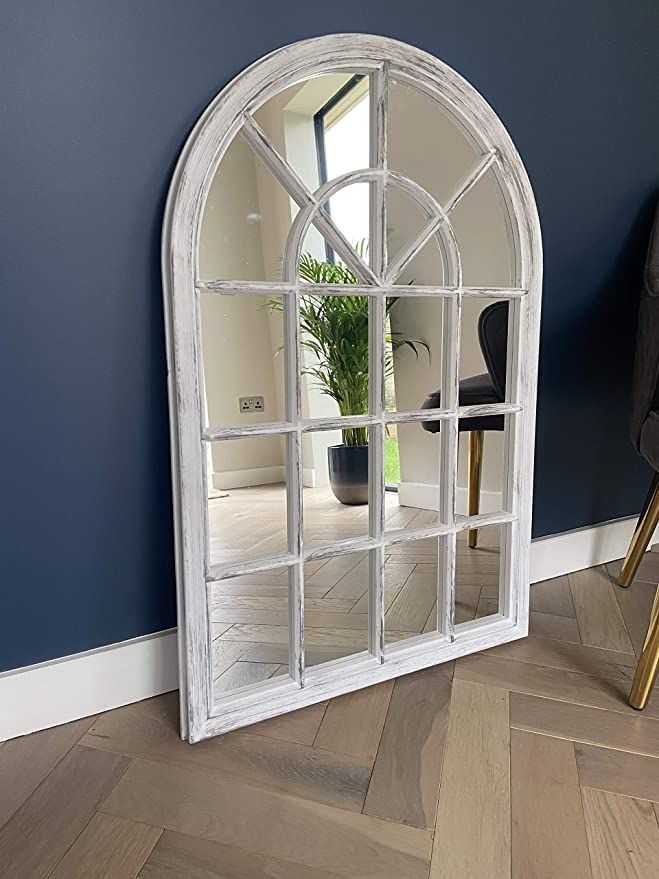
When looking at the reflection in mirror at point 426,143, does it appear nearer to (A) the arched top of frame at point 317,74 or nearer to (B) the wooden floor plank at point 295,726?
(A) the arched top of frame at point 317,74

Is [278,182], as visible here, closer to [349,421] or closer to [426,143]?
[426,143]

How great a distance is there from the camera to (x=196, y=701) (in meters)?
1.25

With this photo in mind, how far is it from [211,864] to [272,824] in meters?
0.11

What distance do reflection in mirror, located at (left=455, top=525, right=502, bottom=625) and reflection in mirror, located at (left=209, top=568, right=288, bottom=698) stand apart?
0.45 m

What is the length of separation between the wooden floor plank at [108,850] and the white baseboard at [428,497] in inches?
31.0

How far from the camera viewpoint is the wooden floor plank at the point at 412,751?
3.51ft

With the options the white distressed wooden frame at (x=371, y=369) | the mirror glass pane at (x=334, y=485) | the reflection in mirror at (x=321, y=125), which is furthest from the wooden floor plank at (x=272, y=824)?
the reflection in mirror at (x=321, y=125)

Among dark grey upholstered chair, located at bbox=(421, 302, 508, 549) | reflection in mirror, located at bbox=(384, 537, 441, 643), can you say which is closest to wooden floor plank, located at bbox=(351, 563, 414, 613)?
reflection in mirror, located at bbox=(384, 537, 441, 643)

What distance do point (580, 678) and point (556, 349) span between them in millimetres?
856

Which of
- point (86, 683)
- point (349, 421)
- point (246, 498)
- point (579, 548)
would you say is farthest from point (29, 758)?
point (579, 548)

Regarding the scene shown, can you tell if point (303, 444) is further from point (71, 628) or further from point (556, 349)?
point (556, 349)

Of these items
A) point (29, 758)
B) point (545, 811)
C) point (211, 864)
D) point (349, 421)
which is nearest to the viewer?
point (211, 864)

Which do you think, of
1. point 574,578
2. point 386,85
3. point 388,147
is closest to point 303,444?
point 388,147

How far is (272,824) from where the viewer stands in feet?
3.40
